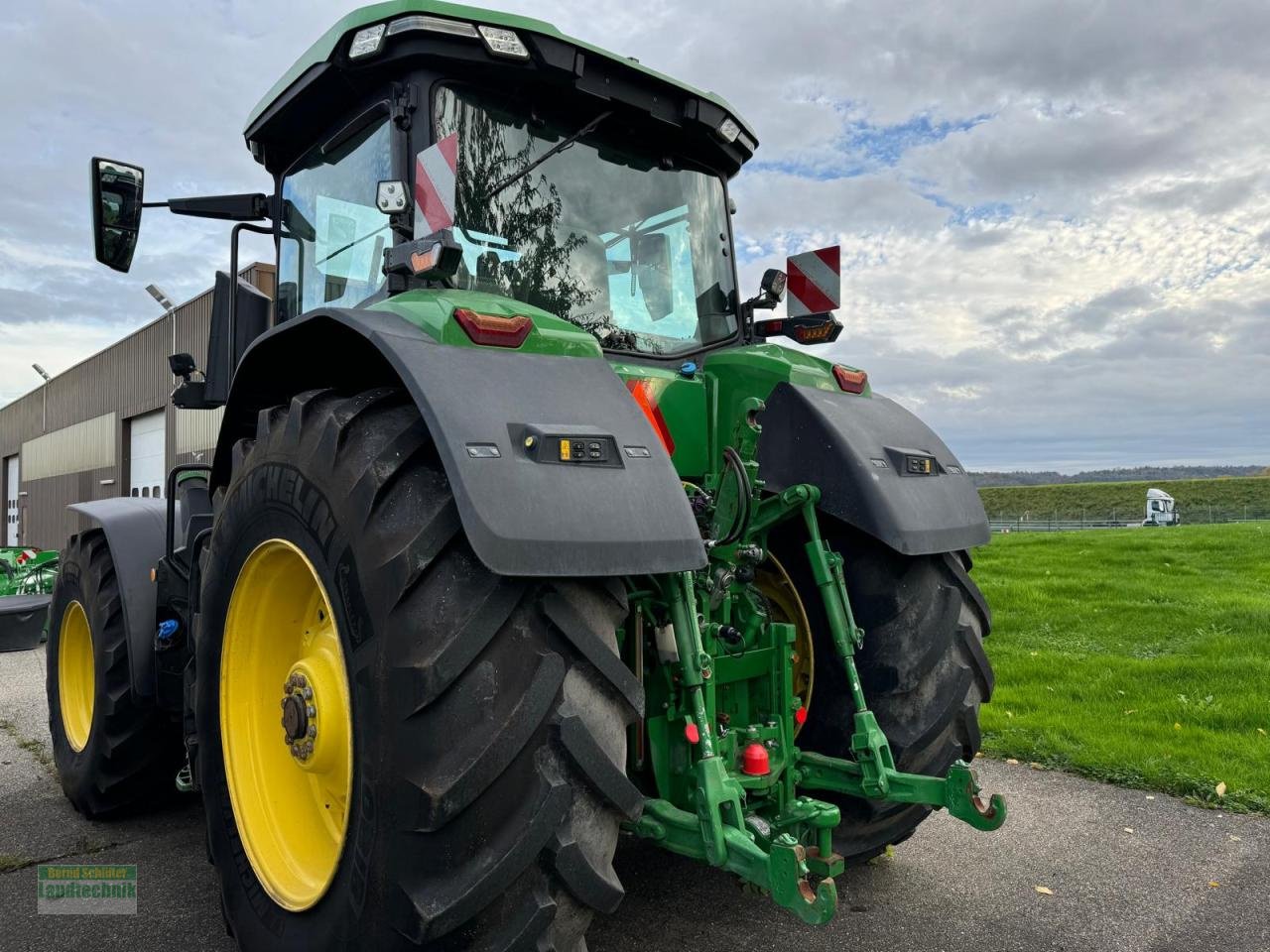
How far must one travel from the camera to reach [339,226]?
320cm

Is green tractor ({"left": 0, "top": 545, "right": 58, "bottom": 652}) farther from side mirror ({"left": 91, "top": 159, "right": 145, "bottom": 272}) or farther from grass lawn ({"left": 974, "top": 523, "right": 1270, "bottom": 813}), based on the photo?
grass lawn ({"left": 974, "top": 523, "right": 1270, "bottom": 813})

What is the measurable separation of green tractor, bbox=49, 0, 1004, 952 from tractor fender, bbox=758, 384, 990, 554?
1cm

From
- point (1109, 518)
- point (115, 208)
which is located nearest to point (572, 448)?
point (115, 208)

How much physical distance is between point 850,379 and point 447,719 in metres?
2.04

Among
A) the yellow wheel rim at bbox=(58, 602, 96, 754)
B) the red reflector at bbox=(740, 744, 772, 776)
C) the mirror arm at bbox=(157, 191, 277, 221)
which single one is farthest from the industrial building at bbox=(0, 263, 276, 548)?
the red reflector at bbox=(740, 744, 772, 776)

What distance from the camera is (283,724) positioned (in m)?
2.28

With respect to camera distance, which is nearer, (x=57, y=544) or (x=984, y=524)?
(x=984, y=524)

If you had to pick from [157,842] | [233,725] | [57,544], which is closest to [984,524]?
[233,725]

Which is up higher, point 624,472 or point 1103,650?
point 624,472

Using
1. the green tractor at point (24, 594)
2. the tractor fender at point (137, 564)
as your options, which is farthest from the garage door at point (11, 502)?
the tractor fender at point (137, 564)

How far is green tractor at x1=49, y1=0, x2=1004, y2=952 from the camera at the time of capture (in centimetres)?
179

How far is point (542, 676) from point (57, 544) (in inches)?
1151

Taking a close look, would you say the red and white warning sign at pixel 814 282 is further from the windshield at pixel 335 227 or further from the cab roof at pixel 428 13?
the windshield at pixel 335 227

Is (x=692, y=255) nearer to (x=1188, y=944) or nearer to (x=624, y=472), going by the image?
(x=624, y=472)
